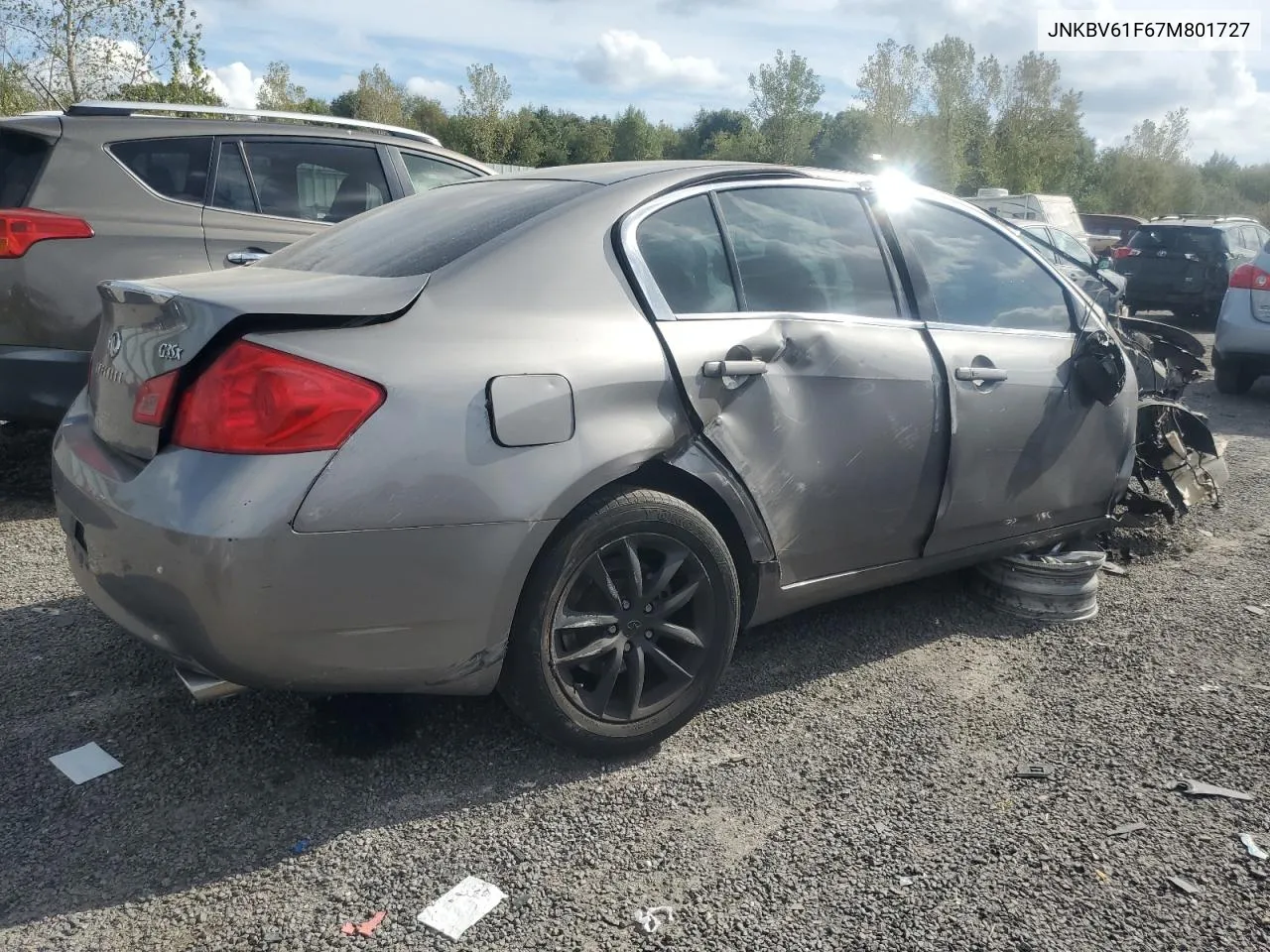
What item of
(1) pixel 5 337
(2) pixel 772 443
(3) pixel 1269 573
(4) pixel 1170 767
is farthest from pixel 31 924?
(3) pixel 1269 573

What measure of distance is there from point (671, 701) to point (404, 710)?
0.81m

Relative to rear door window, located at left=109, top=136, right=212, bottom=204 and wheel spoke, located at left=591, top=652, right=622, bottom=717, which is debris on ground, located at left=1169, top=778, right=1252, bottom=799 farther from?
rear door window, located at left=109, top=136, right=212, bottom=204

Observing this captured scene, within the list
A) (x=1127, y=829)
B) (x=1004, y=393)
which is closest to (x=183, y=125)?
(x=1004, y=393)

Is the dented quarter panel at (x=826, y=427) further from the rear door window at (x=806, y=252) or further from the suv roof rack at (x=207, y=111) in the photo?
the suv roof rack at (x=207, y=111)

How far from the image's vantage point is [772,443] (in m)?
3.07

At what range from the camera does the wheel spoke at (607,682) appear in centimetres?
284

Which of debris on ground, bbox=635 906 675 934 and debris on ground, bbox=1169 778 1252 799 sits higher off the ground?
debris on ground, bbox=635 906 675 934

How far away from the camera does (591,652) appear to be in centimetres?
279

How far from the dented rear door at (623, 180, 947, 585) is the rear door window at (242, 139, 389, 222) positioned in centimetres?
333

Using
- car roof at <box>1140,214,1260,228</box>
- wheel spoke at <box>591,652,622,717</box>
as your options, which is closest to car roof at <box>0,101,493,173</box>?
wheel spoke at <box>591,652,622,717</box>

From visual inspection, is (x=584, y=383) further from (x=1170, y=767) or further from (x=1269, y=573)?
(x=1269, y=573)

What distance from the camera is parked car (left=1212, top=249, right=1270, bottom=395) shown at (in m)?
9.24

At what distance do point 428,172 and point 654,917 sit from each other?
5.22 meters

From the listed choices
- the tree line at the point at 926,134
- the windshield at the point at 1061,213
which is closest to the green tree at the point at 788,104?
the tree line at the point at 926,134
